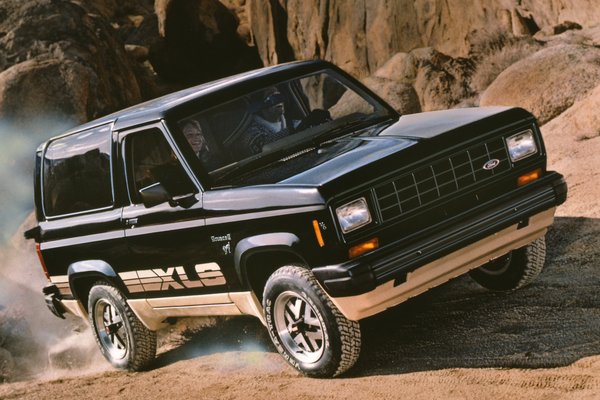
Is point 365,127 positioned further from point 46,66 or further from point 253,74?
point 46,66

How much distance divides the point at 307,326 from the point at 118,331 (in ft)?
7.64

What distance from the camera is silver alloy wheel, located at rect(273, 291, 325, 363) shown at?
553 centimetres

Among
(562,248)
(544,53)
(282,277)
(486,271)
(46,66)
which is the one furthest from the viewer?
(46,66)

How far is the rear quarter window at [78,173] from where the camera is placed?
6.91 m

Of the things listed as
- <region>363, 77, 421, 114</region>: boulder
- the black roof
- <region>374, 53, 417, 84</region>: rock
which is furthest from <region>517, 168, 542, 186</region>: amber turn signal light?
<region>374, 53, 417, 84</region>: rock

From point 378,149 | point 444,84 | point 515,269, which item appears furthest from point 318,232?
point 444,84

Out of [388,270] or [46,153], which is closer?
[388,270]

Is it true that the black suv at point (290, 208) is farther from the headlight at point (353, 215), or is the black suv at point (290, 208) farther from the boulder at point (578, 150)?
the boulder at point (578, 150)

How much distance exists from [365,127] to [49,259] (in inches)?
113

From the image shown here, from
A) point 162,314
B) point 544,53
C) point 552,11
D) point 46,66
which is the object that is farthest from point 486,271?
point 46,66

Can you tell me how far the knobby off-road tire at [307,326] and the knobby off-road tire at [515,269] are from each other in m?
1.63

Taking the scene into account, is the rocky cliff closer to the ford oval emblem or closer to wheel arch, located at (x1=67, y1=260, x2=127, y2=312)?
wheel arch, located at (x1=67, y1=260, x2=127, y2=312)

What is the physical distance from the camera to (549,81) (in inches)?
452

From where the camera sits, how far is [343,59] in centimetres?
2383
